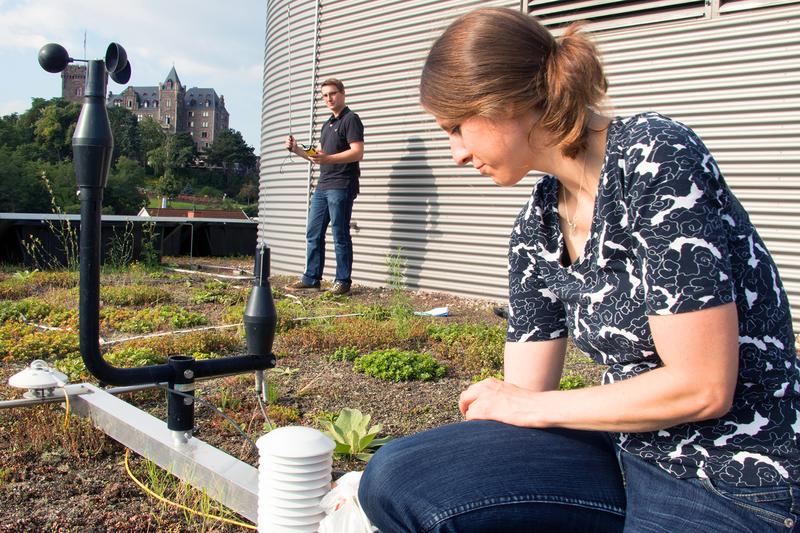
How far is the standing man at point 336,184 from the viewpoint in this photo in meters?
7.77

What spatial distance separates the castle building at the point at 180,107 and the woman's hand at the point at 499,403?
444 ft

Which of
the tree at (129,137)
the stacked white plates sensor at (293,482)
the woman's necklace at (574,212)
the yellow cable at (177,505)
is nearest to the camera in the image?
the woman's necklace at (574,212)

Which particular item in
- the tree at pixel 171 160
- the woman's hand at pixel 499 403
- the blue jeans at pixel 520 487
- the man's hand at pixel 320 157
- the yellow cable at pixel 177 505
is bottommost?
the yellow cable at pixel 177 505

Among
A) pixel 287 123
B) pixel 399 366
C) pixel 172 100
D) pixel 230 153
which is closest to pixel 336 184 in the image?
pixel 287 123

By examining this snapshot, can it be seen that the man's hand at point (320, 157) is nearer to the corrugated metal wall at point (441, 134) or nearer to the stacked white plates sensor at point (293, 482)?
the corrugated metal wall at point (441, 134)

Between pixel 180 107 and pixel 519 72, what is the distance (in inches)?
5687

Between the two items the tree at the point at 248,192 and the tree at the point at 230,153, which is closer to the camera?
the tree at the point at 248,192

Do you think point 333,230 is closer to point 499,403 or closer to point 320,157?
point 320,157

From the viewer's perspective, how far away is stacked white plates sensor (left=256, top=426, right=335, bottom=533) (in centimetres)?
199

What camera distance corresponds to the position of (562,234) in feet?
6.15

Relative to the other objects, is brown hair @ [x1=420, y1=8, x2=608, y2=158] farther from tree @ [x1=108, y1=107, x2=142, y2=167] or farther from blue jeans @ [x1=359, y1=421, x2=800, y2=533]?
tree @ [x1=108, y1=107, x2=142, y2=167]

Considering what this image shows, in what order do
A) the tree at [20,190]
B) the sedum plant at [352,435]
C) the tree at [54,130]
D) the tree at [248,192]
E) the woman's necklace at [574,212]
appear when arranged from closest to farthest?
the woman's necklace at [574,212] → the sedum plant at [352,435] → the tree at [20,190] → the tree at [54,130] → the tree at [248,192]

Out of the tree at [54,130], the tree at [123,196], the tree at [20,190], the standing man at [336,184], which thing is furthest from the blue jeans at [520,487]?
the tree at [54,130]

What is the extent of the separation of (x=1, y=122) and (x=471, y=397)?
85953 millimetres
